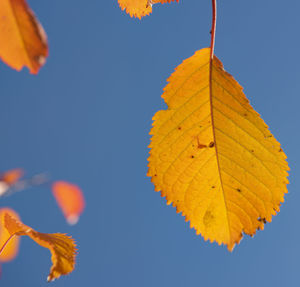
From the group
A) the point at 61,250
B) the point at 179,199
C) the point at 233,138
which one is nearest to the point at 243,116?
the point at 233,138

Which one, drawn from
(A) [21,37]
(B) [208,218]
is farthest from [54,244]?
(A) [21,37]

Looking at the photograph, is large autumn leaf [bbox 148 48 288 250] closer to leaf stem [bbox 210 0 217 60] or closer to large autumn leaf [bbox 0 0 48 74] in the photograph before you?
leaf stem [bbox 210 0 217 60]

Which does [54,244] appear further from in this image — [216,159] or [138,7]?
[138,7]

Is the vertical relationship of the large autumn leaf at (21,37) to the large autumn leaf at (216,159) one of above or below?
below

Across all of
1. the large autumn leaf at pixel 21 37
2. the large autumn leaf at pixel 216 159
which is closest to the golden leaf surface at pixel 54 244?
the large autumn leaf at pixel 216 159

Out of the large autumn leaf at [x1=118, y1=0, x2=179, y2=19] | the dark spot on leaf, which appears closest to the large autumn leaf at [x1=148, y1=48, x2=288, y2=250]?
the dark spot on leaf

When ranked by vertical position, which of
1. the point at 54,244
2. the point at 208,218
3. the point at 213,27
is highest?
the point at 213,27

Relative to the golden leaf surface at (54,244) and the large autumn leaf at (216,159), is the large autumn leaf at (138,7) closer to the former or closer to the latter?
the large autumn leaf at (216,159)

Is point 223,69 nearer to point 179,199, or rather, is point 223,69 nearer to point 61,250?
point 179,199
